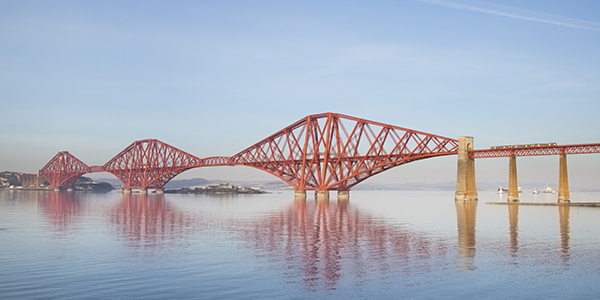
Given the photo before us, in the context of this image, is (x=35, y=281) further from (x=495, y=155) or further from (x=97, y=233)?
(x=495, y=155)

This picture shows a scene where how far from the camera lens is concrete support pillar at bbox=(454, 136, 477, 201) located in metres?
101

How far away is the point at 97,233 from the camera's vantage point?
128 feet

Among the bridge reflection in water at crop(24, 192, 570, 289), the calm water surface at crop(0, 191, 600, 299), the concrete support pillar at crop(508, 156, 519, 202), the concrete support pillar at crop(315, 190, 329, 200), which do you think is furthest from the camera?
the concrete support pillar at crop(315, 190, 329, 200)

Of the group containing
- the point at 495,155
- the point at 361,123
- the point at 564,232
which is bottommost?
the point at 564,232

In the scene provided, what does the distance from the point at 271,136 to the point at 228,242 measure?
397 ft

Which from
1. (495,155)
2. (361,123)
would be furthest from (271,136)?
(495,155)

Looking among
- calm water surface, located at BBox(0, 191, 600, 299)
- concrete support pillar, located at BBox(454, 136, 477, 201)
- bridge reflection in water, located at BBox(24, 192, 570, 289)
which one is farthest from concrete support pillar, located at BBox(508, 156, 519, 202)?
calm water surface, located at BBox(0, 191, 600, 299)

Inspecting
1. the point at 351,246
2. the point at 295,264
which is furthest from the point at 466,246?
the point at 295,264

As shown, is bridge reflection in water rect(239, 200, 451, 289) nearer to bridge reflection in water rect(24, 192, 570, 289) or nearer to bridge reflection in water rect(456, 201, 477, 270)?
bridge reflection in water rect(24, 192, 570, 289)

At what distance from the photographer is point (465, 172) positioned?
331 feet

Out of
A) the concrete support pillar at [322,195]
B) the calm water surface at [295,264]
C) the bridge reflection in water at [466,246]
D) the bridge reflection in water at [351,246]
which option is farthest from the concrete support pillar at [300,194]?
the calm water surface at [295,264]

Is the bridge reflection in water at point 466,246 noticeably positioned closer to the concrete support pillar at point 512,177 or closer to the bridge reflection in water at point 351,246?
the bridge reflection in water at point 351,246

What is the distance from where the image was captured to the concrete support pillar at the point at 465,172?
10100 centimetres

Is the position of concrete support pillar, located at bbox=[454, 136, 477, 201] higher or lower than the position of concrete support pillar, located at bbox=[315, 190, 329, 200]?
higher
